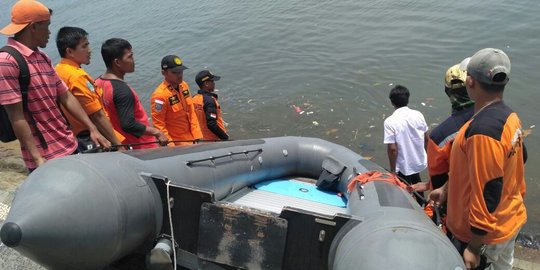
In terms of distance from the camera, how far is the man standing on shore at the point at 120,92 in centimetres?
365

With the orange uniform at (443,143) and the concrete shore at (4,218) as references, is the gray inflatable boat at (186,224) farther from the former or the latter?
the concrete shore at (4,218)

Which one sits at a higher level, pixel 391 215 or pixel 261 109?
pixel 391 215

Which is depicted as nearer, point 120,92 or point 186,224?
point 186,224

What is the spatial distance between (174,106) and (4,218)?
1764 millimetres

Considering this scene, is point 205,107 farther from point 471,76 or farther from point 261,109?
point 261,109

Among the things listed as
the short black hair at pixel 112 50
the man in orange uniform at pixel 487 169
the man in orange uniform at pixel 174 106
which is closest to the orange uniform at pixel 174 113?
the man in orange uniform at pixel 174 106

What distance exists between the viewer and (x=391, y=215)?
2434mm

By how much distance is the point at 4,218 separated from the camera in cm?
377

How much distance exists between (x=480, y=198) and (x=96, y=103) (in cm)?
272

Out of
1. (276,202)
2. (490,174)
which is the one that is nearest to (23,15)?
(276,202)

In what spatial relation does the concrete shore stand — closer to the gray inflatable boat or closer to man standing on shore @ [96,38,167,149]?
the gray inflatable boat

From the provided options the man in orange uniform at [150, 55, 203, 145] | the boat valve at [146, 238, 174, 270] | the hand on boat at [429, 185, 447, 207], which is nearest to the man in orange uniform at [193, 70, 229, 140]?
the man in orange uniform at [150, 55, 203, 145]

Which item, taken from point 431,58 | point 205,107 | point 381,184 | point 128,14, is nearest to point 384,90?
point 431,58

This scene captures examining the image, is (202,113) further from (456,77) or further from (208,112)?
(456,77)
